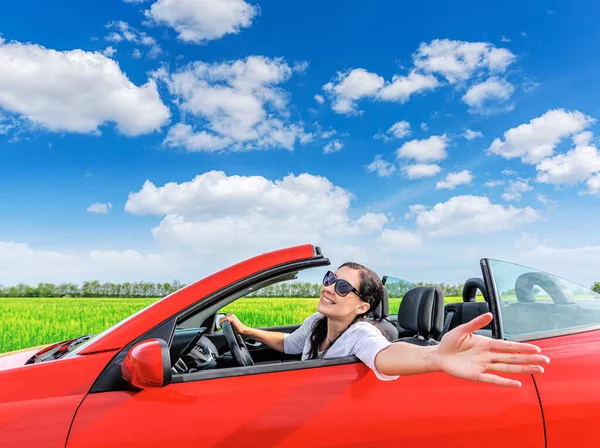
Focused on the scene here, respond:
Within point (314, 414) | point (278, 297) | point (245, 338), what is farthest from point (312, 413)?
point (245, 338)

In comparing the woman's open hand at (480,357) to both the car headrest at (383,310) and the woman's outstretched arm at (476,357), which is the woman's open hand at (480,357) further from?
the car headrest at (383,310)

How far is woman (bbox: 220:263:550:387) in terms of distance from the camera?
1.98 meters

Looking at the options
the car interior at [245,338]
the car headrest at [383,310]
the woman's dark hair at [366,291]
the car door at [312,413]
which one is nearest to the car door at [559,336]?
the car door at [312,413]

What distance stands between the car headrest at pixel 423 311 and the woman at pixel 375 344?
0.35 metres

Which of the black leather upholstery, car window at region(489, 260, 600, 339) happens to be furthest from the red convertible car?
the black leather upholstery

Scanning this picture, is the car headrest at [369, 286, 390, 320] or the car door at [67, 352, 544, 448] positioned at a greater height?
the car headrest at [369, 286, 390, 320]

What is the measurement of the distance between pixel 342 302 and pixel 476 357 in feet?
2.79

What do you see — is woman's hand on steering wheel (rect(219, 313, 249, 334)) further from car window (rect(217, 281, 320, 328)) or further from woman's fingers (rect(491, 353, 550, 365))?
woman's fingers (rect(491, 353, 550, 365))

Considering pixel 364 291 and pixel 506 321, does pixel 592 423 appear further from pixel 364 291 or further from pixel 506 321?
pixel 364 291

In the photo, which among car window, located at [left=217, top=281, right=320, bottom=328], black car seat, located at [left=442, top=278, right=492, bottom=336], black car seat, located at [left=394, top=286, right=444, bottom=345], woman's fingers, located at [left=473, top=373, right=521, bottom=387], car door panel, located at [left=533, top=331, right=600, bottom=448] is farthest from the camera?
black car seat, located at [left=442, top=278, right=492, bottom=336]

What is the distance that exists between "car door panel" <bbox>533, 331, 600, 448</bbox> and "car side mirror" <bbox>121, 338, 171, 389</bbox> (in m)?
1.54

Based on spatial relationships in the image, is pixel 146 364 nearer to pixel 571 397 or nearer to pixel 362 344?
pixel 362 344

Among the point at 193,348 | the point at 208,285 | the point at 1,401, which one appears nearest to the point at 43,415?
the point at 1,401

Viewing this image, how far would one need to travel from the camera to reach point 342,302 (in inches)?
108
